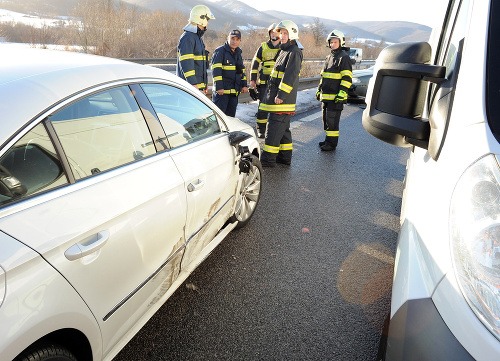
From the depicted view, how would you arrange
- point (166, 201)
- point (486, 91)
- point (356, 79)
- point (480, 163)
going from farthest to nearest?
point (356, 79)
point (166, 201)
point (486, 91)
point (480, 163)

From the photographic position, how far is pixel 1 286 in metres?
1.07

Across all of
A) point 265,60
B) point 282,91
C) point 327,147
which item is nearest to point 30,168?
point 282,91

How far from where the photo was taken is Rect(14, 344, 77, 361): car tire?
1.14 meters

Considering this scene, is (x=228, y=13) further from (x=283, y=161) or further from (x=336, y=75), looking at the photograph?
(x=283, y=161)

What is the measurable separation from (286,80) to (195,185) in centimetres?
314

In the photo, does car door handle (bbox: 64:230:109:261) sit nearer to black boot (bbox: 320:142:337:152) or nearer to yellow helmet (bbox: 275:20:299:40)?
yellow helmet (bbox: 275:20:299:40)

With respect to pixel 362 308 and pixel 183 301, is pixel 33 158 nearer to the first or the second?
pixel 183 301

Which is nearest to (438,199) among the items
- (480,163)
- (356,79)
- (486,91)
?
(480,163)

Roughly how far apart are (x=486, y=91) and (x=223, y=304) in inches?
77.3

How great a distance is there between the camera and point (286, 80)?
4.82 meters

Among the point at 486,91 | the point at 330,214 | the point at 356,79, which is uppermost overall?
the point at 486,91

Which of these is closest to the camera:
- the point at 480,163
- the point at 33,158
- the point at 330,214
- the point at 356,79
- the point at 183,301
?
the point at 480,163

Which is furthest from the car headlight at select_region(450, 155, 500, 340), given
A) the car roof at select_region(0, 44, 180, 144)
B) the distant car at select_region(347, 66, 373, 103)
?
the distant car at select_region(347, 66, 373, 103)

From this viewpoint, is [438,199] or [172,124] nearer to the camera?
[438,199]
